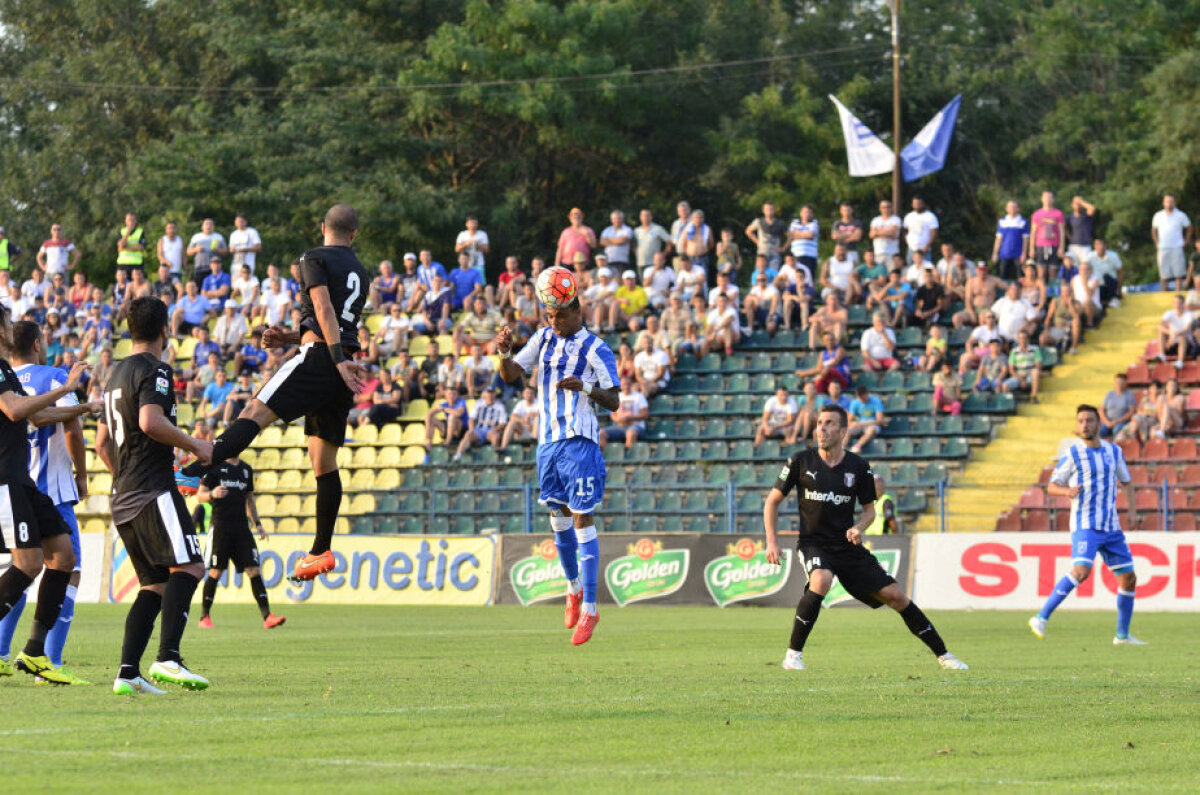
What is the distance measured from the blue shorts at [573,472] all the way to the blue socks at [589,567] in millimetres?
312

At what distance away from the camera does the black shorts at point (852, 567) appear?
1260cm

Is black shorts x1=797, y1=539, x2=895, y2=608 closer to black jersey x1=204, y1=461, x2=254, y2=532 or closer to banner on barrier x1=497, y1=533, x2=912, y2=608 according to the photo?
black jersey x1=204, y1=461, x2=254, y2=532

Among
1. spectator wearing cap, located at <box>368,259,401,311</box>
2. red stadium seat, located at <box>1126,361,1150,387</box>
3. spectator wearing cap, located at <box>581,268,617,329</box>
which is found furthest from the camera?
spectator wearing cap, located at <box>368,259,401,311</box>

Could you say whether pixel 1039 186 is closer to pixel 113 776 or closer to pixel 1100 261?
pixel 1100 261

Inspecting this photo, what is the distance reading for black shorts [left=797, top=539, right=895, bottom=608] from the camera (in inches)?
496

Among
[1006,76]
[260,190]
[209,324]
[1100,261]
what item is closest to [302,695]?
[1100,261]

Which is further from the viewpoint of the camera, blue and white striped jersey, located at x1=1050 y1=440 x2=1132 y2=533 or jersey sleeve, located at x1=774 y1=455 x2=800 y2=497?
blue and white striped jersey, located at x1=1050 y1=440 x2=1132 y2=533

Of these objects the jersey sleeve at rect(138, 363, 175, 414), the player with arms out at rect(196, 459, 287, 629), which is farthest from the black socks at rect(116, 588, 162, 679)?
the player with arms out at rect(196, 459, 287, 629)

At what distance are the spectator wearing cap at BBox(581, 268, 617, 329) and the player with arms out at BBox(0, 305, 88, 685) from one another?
2051cm

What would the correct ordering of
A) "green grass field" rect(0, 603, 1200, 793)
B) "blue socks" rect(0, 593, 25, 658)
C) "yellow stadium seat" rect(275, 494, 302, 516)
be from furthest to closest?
"yellow stadium seat" rect(275, 494, 302, 516), "blue socks" rect(0, 593, 25, 658), "green grass field" rect(0, 603, 1200, 793)

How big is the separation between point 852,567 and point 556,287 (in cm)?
291

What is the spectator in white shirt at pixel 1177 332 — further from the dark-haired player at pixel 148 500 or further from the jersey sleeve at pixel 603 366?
the dark-haired player at pixel 148 500

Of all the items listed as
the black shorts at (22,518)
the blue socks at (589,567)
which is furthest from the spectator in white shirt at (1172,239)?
the black shorts at (22,518)

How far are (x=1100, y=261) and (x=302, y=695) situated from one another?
897 inches
